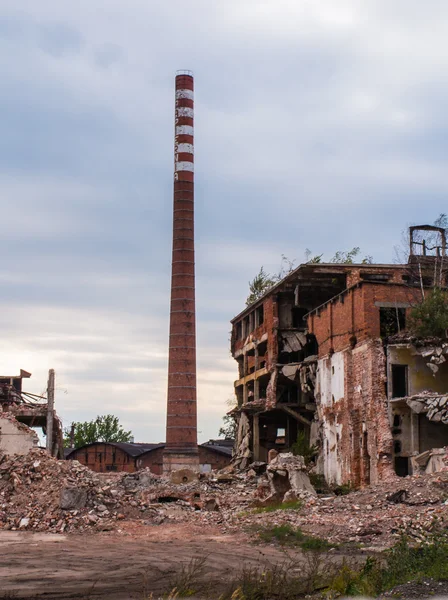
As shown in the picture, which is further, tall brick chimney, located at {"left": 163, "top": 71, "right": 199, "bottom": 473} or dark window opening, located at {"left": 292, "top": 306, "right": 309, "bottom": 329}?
tall brick chimney, located at {"left": 163, "top": 71, "right": 199, "bottom": 473}

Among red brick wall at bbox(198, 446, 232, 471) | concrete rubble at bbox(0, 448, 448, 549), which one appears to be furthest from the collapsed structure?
red brick wall at bbox(198, 446, 232, 471)

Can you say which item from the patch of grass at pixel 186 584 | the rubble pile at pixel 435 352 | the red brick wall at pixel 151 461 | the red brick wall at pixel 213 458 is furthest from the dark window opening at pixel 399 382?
the red brick wall at pixel 151 461

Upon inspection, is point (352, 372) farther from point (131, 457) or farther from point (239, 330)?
point (131, 457)

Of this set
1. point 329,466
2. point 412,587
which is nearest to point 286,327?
point 329,466

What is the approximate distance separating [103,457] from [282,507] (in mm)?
32364

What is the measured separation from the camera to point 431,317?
27.4 metres

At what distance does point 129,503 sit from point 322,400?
1091 centimetres

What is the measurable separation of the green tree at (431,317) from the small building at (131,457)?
26.9 m

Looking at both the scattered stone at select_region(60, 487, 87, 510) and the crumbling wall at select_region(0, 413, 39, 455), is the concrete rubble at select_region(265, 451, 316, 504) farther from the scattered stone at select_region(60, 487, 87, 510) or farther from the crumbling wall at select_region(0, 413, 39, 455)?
the crumbling wall at select_region(0, 413, 39, 455)

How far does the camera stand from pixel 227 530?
72.4ft

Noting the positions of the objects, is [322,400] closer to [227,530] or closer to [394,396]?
[394,396]

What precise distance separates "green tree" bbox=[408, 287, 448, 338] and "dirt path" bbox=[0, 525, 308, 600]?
9805 millimetres

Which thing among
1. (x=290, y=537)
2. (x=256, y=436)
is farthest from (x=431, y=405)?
(x=256, y=436)

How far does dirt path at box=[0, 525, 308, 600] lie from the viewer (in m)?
13.7
